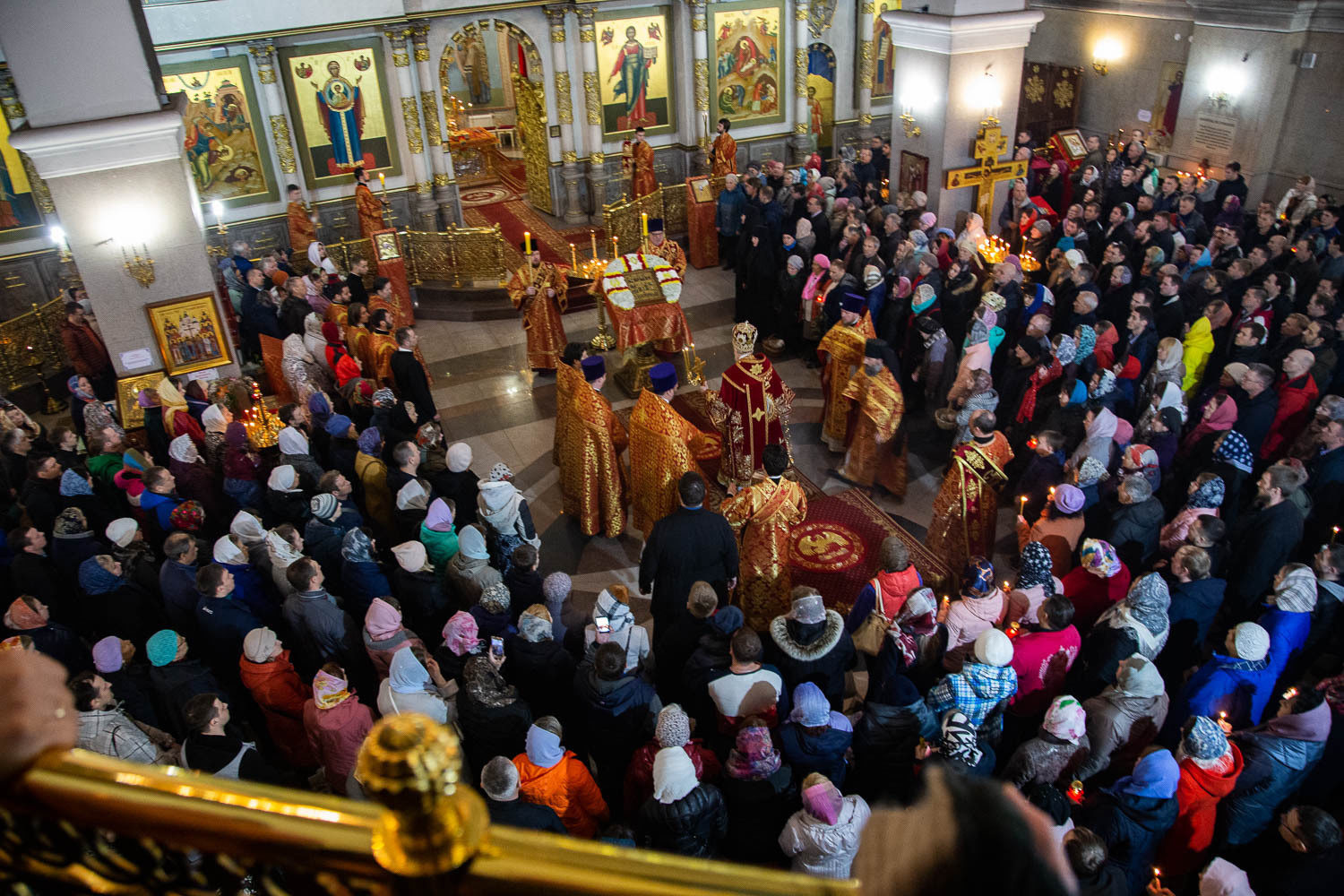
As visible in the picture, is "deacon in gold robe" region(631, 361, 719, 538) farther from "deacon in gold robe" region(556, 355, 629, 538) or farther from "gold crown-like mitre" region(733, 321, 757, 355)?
"gold crown-like mitre" region(733, 321, 757, 355)

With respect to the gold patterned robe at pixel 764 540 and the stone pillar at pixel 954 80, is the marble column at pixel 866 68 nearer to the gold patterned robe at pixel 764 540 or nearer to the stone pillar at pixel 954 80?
the stone pillar at pixel 954 80

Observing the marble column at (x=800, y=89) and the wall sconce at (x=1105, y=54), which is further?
the marble column at (x=800, y=89)

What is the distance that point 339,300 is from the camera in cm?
970

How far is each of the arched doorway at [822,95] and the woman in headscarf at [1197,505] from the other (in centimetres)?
1350

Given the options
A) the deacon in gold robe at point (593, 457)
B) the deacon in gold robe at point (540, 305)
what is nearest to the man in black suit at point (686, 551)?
the deacon in gold robe at point (593, 457)

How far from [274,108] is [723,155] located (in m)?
7.21

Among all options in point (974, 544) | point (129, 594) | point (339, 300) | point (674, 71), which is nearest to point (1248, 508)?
point (974, 544)

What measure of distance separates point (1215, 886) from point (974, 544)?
133 inches

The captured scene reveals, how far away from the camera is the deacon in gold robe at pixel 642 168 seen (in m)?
15.3

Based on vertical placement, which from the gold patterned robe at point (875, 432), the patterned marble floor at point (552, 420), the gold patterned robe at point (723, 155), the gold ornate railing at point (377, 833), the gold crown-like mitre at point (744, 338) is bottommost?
the patterned marble floor at point (552, 420)

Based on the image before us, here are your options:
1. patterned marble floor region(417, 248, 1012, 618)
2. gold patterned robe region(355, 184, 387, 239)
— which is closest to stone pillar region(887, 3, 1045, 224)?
patterned marble floor region(417, 248, 1012, 618)

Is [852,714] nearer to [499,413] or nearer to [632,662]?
[632,662]

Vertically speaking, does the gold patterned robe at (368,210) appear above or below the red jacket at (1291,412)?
above

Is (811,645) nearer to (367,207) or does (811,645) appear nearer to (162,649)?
(162,649)
